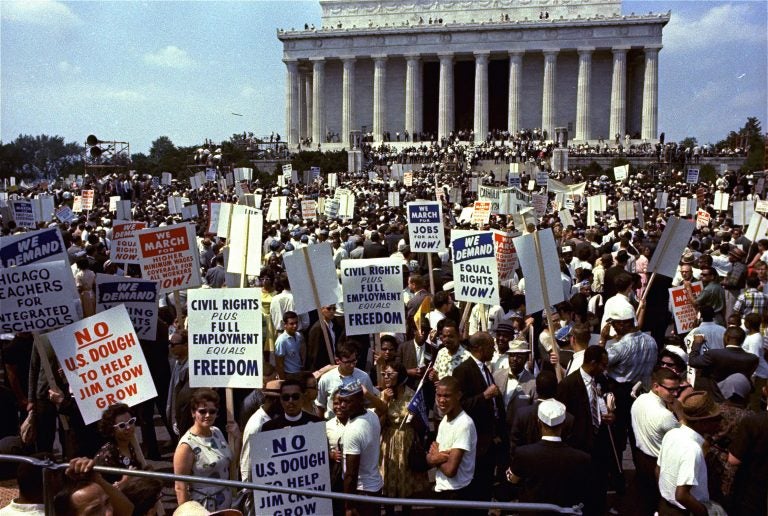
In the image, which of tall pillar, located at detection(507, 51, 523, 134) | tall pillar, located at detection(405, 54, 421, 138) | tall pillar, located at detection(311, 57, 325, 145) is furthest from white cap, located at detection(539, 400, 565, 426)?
tall pillar, located at detection(311, 57, 325, 145)

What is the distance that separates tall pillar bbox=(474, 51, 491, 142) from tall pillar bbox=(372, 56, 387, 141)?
818 centimetres

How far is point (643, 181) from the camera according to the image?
4816 centimetres

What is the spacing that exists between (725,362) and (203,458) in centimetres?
529

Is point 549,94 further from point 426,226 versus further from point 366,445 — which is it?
point 366,445

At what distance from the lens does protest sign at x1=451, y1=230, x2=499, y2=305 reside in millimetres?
10633

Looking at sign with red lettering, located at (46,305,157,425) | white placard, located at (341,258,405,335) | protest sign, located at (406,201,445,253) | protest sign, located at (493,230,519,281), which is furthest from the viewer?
protest sign, located at (406,201,445,253)

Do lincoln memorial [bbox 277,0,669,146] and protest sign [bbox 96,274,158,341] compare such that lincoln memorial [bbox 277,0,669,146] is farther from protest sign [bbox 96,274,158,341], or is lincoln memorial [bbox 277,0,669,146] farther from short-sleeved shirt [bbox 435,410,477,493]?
short-sleeved shirt [bbox 435,410,477,493]

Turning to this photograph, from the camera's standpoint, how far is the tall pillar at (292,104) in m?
84.2

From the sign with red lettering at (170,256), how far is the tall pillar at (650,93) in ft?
233

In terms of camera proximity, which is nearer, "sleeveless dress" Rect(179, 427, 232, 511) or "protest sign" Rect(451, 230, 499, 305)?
"sleeveless dress" Rect(179, 427, 232, 511)

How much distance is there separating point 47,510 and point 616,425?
6154 millimetres

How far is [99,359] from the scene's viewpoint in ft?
24.3

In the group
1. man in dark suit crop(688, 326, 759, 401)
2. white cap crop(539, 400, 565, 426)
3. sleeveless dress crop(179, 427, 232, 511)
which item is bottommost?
sleeveless dress crop(179, 427, 232, 511)

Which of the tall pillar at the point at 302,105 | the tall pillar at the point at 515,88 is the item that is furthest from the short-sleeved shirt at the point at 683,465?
the tall pillar at the point at 302,105
